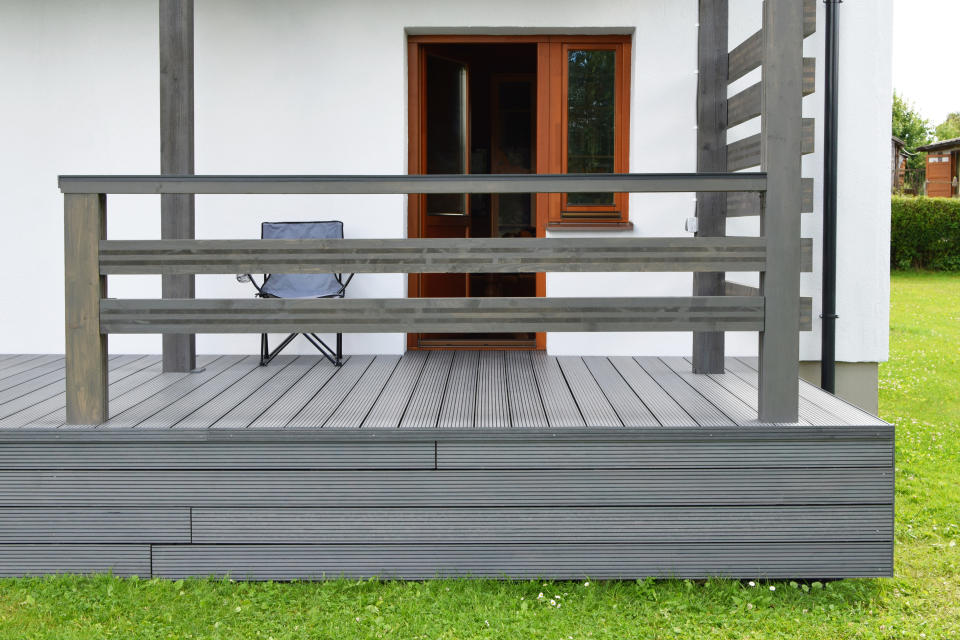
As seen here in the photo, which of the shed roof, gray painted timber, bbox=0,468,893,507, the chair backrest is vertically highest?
the shed roof

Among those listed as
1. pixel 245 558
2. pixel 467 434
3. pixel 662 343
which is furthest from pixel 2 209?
pixel 662 343

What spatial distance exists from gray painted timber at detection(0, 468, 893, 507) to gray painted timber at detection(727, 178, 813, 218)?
989 millimetres

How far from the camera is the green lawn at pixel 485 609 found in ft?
9.20

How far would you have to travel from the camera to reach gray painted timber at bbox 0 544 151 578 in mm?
3127

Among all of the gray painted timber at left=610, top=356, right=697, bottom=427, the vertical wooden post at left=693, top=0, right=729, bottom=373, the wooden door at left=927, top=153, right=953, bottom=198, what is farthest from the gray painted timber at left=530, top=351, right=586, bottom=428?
the wooden door at left=927, top=153, right=953, bottom=198

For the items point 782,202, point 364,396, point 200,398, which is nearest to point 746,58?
point 782,202

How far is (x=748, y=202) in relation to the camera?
3793mm

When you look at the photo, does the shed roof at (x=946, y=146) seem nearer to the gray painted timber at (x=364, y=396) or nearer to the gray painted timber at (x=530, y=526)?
the gray painted timber at (x=364, y=396)

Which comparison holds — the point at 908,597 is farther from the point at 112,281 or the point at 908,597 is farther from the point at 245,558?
the point at 112,281

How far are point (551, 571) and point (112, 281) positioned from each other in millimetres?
3177

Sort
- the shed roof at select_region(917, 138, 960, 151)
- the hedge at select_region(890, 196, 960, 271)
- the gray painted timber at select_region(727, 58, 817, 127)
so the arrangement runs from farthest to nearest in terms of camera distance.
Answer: the shed roof at select_region(917, 138, 960, 151) → the hedge at select_region(890, 196, 960, 271) → the gray painted timber at select_region(727, 58, 817, 127)

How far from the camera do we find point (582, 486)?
3.09 m

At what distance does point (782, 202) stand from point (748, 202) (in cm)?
70

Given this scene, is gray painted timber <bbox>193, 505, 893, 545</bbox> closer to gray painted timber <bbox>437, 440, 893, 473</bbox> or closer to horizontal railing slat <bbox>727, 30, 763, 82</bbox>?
gray painted timber <bbox>437, 440, 893, 473</bbox>
